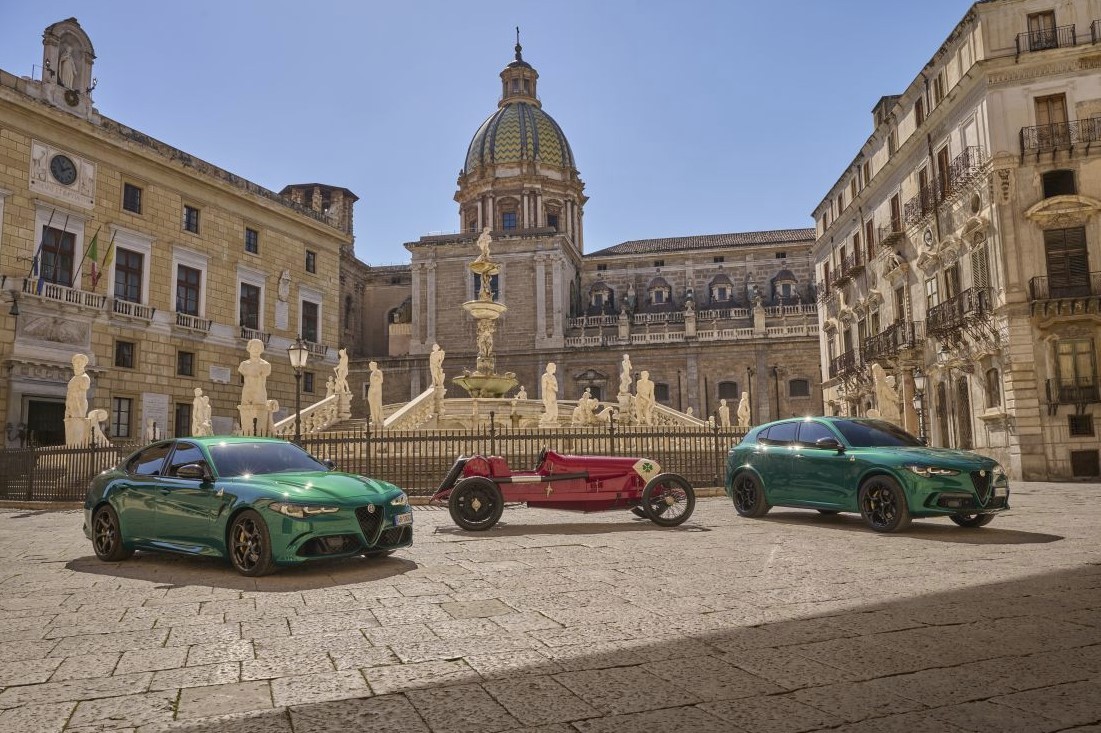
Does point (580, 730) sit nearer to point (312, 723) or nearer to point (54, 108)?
point (312, 723)

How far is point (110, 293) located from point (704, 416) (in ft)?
111

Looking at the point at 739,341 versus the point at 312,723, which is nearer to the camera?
the point at 312,723

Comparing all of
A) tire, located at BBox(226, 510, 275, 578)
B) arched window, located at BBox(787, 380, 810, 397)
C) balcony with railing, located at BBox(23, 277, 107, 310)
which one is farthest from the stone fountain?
arched window, located at BBox(787, 380, 810, 397)

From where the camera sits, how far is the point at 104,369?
25.2 m

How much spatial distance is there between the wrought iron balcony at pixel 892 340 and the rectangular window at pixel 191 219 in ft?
87.0

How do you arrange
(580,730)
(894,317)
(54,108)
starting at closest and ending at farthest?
(580,730), (54,108), (894,317)

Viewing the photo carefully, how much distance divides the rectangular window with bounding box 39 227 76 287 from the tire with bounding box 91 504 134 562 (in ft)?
65.7

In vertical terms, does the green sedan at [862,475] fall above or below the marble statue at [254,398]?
below

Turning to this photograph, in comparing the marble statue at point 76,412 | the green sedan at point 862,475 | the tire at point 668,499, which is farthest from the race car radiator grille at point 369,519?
the marble statue at point 76,412

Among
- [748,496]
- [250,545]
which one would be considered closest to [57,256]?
[250,545]

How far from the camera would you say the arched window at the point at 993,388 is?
21766mm

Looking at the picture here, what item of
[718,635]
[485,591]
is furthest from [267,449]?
[718,635]

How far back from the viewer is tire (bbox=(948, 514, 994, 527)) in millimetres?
9172

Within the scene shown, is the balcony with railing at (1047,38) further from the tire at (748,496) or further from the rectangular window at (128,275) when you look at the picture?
the rectangular window at (128,275)
